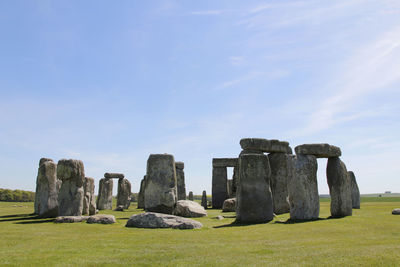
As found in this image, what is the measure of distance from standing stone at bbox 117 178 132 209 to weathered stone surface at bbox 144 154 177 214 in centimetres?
1049

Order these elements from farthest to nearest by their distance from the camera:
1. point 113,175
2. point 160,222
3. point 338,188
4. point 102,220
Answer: point 113,175, point 338,188, point 102,220, point 160,222

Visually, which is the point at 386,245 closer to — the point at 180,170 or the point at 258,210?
the point at 258,210

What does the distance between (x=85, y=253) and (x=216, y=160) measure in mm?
20541

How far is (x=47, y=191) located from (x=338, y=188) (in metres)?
12.6

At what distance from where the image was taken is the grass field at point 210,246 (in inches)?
234

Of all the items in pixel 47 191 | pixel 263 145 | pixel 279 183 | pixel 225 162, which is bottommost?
pixel 47 191

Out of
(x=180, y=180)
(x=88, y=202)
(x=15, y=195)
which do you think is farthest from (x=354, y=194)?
(x=15, y=195)

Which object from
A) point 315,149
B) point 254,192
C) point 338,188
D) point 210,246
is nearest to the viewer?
point 210,246

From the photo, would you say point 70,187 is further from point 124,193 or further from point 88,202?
point 124,193

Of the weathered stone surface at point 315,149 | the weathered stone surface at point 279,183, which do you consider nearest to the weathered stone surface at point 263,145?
the weathered stone surface at point 279,183

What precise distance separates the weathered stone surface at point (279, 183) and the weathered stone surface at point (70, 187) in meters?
9.58

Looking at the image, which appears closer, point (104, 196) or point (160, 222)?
point (160, 222)

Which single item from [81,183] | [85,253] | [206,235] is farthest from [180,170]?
[85,253]

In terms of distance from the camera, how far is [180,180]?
24.0 metres
